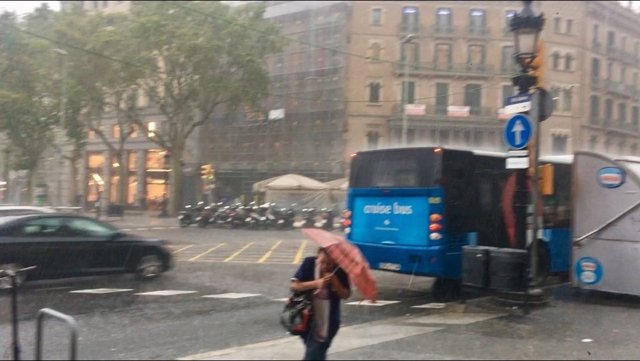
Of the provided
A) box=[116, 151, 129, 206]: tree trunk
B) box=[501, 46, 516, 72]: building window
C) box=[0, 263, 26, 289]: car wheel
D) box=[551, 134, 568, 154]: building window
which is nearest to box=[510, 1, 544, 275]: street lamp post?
box=[0, 263, 26, 289]: car wheel

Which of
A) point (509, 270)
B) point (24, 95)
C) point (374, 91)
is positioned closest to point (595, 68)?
point (374, 91)

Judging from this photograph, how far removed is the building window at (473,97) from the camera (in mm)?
36500

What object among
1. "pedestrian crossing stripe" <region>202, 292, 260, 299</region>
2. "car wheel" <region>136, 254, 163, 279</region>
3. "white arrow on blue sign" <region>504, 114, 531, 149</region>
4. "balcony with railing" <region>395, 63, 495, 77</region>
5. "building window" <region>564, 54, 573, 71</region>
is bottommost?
"pedestrian crossing stripe" <region>202, 292, 260, 299</region>

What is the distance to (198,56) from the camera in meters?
39.2

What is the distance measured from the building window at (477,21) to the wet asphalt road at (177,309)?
30.8m

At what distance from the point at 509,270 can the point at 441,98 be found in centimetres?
2852

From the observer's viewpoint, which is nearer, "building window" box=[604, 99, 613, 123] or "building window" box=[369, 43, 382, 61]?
"building window" box=[604, 99, 613, 123]

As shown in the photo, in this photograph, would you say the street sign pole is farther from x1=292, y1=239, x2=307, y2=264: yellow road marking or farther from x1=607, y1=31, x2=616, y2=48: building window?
x1=607, y1=31, x2=616, y2=48: building window

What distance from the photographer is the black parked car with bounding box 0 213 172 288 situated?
11.6 m

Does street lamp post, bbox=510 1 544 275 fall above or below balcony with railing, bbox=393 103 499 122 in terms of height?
below

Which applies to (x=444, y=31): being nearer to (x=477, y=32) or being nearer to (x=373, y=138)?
(x=477, y=32)

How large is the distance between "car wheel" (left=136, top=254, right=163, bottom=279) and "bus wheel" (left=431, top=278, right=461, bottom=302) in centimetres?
530

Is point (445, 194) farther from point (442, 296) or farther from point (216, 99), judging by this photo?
point (216, 99)

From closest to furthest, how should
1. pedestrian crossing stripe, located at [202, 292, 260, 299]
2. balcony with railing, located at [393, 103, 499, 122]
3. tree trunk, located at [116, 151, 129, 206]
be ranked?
pedestrian crossing stripe, located at [202, 292, 260, 299] → balcony with railing, located at [393, 103, 499, 122] → tree trunk, located at [116, 151, 129, 206]
